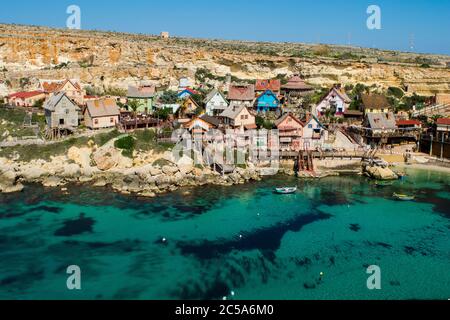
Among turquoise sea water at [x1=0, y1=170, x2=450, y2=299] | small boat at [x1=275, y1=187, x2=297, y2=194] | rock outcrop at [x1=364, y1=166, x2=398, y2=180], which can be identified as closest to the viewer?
turquoise sea water at [x1=0, y1=170, x2=450, y2=299]

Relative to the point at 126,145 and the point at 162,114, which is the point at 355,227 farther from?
the point at 162,114

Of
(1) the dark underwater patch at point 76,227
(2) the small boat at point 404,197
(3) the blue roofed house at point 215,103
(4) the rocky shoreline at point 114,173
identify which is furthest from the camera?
(3) the blue roofed house at point 215,103

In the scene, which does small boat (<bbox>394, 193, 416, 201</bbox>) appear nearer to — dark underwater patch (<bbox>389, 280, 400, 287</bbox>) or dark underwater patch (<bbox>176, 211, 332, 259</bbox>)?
dark underwater patch (<bbox>176, 211, 332, 259</bbox>)

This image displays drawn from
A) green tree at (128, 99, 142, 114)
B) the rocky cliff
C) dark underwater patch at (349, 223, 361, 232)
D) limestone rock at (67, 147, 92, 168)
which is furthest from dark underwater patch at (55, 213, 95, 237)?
the rocky cliff

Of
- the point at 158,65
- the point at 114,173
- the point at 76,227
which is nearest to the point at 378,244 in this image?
the point at 76,227

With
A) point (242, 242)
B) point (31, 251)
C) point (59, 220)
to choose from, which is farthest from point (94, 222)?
point (242, 242)

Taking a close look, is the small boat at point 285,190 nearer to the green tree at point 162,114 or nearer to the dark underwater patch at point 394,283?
the dark underwater patch at point 394,283

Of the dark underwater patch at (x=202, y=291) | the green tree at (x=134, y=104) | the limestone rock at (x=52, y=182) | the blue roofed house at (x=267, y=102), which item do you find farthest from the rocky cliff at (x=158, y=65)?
the dark underwater patch at (x=202, y=291)
